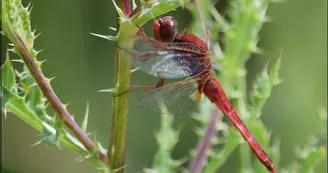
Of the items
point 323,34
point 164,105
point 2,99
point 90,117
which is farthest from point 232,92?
point 323,34

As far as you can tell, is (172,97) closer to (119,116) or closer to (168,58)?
(168,58)

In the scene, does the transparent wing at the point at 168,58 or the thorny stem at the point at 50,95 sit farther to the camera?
the transparent wing at the point at 168,58

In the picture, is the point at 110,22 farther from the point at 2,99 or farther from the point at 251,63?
the point at 2,99

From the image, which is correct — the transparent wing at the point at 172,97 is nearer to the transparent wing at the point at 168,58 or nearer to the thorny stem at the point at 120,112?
the transparent wing at the point at 168,58

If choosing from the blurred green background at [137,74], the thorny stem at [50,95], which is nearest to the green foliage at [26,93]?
the thorny stem at [50,95]

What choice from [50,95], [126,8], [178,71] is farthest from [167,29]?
[50,95]

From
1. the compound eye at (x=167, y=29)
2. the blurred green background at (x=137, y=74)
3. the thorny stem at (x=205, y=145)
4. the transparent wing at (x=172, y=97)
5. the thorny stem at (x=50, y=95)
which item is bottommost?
the blurred green background at (x=137, y=74)

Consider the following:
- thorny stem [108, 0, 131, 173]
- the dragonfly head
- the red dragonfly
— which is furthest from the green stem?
the dragonfly head
